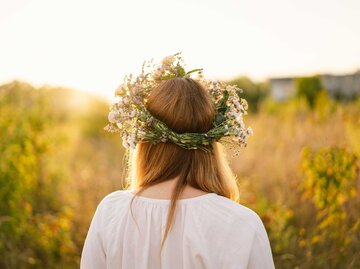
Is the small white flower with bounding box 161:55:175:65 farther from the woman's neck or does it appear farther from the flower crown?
the woman's neck

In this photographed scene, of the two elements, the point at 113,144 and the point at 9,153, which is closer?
the point at 9,153

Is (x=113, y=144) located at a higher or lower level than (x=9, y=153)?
lower

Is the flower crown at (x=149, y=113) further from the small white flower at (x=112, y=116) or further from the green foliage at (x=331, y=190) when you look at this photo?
the green foliage at (x=331, y=190)

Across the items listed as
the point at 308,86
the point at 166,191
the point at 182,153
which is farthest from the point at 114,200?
the point at 308,86

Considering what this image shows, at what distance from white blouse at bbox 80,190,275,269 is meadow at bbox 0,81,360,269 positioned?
3.17 ft

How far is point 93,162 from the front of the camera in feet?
27.7

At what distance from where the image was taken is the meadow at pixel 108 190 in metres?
3.78

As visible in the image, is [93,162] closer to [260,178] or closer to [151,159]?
[260,178]

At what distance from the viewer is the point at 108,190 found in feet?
18.9

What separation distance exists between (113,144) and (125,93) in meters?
9.29

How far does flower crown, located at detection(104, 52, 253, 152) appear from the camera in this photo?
185 centimetres

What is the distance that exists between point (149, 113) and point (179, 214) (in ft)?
1.55

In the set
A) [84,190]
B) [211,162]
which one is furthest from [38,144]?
[211,162]

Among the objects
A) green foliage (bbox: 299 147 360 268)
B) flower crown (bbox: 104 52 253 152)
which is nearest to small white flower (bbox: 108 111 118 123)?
flower crown (bbox: 104 52 253 152)
